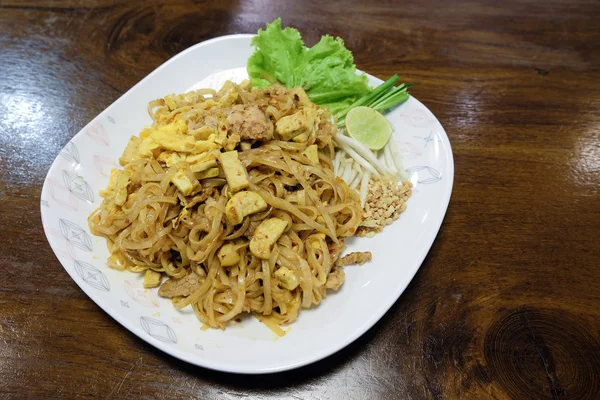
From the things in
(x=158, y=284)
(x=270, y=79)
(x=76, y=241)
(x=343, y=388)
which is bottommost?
(x=343, y=388)

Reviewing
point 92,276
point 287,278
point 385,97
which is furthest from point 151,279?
point 385,97

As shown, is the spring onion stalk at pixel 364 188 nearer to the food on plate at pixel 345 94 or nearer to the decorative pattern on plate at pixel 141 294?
the food on plate at pixel 345 94

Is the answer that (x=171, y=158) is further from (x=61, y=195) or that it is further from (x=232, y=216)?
(x=61, y=195)

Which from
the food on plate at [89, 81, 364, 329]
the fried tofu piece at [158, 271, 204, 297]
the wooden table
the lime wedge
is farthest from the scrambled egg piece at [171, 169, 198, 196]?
the lime wedge

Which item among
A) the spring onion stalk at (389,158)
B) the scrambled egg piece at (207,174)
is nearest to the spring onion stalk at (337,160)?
the spring onion stalk at (389,158)

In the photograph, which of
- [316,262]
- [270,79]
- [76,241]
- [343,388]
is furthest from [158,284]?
[270,79]

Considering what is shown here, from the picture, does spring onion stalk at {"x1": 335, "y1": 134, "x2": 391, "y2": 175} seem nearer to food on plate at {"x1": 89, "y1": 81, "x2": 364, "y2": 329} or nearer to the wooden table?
food on plate at {"x1": 89, "y1": 81, "x2": 364, "y2": 329}

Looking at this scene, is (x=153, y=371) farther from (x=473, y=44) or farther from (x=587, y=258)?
(x=473, y=44)
